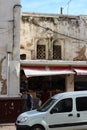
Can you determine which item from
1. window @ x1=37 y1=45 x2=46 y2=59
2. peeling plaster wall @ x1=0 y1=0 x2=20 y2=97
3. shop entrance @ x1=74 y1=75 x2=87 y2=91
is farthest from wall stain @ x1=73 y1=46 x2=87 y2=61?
peeling plaster wall @ x1=0 y1=0 x2=20 y2=97

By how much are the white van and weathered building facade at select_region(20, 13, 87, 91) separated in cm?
825

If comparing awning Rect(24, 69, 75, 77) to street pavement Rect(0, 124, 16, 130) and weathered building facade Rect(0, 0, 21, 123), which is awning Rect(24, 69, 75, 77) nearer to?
weathered building facade Rect(0, 0, 21, 123)

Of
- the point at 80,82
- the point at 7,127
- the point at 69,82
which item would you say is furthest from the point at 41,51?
the point at 7,127

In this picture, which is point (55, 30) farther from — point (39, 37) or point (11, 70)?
point (11, 70)

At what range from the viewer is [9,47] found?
22.3 metres

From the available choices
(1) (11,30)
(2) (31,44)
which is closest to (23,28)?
(2) (31,44)

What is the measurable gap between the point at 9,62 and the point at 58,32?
211 inches

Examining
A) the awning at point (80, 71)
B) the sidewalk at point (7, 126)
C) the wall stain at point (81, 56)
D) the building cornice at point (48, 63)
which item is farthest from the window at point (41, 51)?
the sidewalk at point (7, 126)

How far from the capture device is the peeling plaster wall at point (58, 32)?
2612 cm

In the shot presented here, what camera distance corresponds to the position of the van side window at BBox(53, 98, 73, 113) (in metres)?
16.5

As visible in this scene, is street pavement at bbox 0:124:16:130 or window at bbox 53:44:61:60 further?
window at bbox 53:44:61:60

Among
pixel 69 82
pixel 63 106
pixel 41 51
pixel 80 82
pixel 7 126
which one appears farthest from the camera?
pixel 41 51

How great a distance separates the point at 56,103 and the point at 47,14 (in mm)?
10818

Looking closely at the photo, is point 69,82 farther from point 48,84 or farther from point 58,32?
point 58,32
